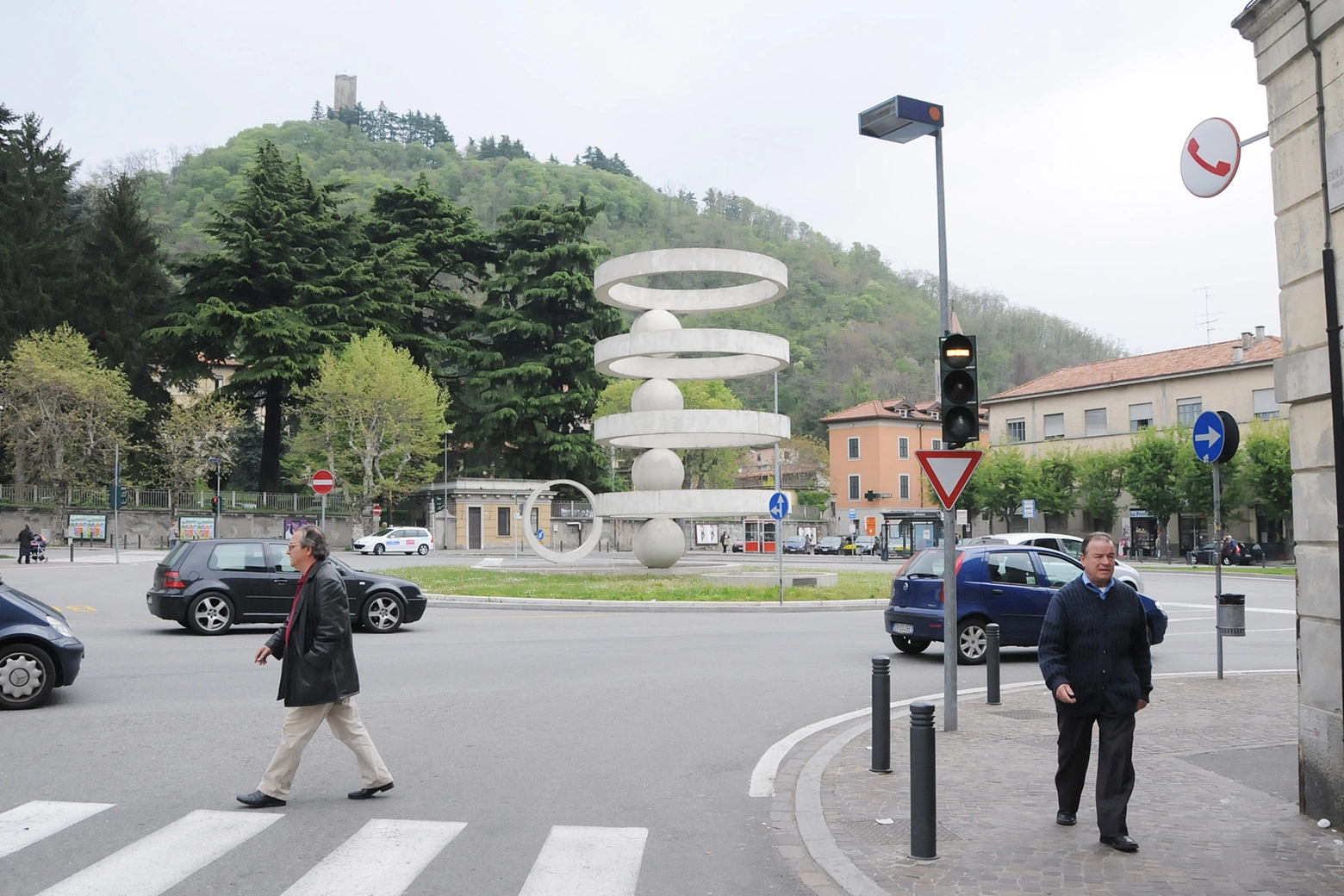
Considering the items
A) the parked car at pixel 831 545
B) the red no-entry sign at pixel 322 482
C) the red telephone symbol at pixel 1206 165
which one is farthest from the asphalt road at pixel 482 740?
the parked car at pixel 831 545

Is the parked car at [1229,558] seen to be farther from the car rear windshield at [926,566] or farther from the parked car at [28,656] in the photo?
the parked car at [28,656]

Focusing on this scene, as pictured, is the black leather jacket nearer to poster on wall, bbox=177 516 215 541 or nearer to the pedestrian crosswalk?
the pedestrian crosswalk

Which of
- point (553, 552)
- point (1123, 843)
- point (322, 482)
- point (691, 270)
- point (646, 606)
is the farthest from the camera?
point (553, 552)

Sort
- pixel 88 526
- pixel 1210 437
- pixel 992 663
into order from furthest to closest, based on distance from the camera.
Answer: pixel 88 526 < pixel 1210 437 < pixel 992 663

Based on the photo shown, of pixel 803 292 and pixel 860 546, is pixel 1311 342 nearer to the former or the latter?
pixel 860 546

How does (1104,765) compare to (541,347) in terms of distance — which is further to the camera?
(541,347)

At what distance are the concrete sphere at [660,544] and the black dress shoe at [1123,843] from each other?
27132 mm

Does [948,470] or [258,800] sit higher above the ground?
[948,470]

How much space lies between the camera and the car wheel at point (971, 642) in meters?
14.7

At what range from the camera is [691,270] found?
30.2 m

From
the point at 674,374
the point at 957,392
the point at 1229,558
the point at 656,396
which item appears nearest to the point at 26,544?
the point at 656,396

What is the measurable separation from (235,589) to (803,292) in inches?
3663

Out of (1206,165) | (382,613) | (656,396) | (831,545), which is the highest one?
(656,396)

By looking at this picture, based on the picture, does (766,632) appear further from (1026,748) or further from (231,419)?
(231,419)
